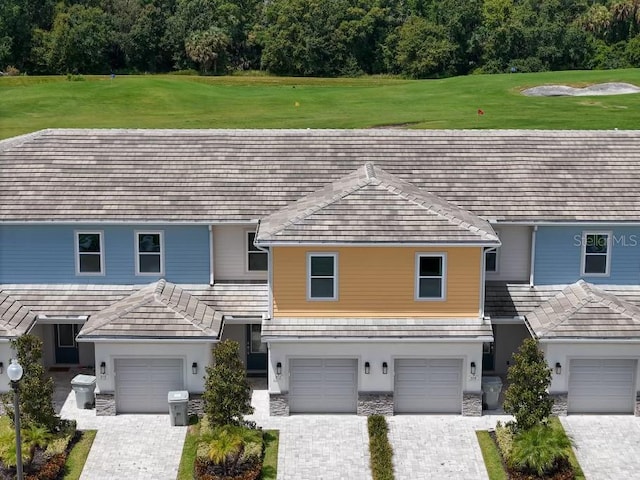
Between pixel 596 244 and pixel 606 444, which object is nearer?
pixel 606 444

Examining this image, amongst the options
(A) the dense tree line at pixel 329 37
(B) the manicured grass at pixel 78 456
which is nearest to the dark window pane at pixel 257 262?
(B) the manicured grass at pixel 78 456

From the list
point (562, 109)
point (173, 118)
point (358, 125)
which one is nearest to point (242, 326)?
point (358, 125)

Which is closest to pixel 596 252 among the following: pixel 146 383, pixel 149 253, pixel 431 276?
pixel 431 276

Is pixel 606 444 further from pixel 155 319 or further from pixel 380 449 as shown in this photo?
pixel 155 319

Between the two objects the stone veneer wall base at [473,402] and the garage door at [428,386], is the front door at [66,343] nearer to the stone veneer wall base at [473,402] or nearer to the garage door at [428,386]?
the garage door at [428,386]

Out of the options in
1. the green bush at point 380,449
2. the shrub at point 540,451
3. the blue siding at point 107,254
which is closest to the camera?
the shrub at point 540,451

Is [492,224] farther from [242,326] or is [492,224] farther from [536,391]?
[242,326]

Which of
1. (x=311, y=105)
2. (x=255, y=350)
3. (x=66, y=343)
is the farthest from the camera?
(x=311, y=105)
